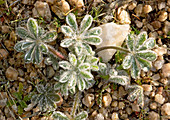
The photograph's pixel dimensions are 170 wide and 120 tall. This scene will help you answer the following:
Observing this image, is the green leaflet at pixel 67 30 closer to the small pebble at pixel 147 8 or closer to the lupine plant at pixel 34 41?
the lupine plant at pixel 34 41

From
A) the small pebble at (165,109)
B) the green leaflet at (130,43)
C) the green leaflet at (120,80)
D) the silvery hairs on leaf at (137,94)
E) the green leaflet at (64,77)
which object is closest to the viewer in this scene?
the green leaflet at (64,77)

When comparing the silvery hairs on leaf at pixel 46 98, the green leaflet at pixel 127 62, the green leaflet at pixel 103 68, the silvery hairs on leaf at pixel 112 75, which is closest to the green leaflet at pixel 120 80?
the silvery hairs on leaf at pixel 112 75

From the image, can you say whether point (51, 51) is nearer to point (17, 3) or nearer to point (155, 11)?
point (17, 3)

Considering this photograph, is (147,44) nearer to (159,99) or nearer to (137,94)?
(137,94)

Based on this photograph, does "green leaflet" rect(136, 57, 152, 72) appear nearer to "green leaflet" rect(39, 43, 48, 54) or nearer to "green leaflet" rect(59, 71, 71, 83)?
"green leaflet" rect(59, 71, 71, 83)

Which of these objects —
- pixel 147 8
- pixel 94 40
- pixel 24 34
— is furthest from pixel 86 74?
pixel 147 8

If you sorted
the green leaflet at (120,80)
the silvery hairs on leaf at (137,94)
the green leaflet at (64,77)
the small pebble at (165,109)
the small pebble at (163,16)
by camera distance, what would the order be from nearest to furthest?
the green leaflet at (64,77), the green leaflet at (120,80), the silvery hairs on leaf at (137,94), the small pebble at (165,109), the small pebble at (163,16)
